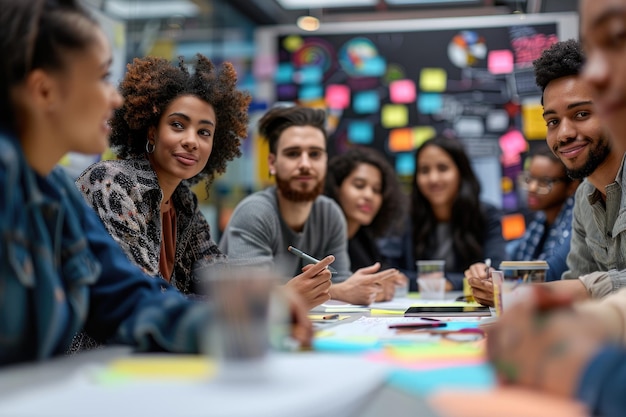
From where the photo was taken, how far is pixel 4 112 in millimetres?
968

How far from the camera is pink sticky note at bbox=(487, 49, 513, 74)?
4.86m

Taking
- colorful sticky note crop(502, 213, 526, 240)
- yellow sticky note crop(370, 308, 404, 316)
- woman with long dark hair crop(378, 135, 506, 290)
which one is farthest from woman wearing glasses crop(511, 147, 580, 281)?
yellow sticky note crop(370, 308, 404, 316)

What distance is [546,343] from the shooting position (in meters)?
0.71

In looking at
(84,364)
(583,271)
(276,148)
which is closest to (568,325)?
(84,364)

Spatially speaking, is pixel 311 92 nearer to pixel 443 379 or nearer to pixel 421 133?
pixel 421 133

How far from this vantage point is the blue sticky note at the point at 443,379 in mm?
762

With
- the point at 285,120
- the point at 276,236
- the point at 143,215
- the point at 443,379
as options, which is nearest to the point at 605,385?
the point at 443,379

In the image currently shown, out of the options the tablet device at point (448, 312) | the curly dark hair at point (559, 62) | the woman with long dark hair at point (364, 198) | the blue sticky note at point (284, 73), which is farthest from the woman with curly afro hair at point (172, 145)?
the blue sticky note at point (284, 73)

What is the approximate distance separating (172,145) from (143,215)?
308 mm

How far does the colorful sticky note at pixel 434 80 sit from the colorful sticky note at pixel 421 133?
1.00 feet

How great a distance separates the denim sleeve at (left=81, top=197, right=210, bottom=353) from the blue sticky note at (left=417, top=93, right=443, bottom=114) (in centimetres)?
400

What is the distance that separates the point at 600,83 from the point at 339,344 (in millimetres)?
596

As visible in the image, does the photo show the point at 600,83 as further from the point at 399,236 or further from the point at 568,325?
the point at 399,236

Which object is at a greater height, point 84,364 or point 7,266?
point 7,266
